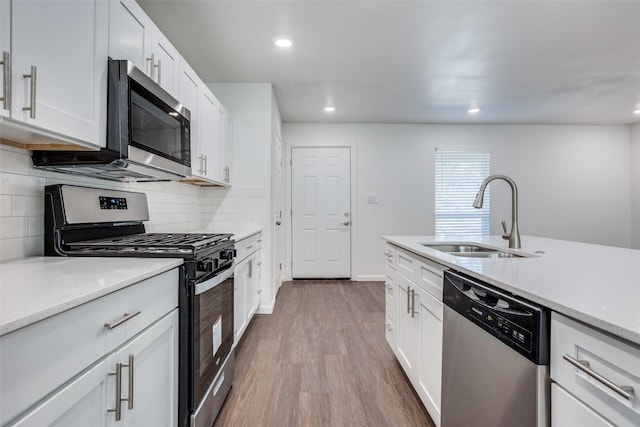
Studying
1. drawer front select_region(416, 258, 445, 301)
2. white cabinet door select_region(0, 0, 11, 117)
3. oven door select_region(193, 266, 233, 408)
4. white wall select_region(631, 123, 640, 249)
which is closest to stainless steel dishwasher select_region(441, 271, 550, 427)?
drawer front select_region(416, 258, 445, 301)

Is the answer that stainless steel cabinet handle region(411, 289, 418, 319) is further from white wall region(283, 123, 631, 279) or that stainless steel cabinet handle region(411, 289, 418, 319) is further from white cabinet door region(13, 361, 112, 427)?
white wall region(283, 123, 631, 279)

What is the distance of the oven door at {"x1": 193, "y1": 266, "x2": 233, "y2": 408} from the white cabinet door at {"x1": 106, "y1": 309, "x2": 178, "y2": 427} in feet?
0.32

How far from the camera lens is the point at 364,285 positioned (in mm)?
4621

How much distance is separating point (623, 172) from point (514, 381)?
5993 mm

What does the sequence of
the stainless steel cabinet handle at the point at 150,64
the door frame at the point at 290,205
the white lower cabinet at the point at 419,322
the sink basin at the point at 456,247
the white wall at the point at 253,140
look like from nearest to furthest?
the white lower cabinet at the point at 419,322
the stainless steel cabinet handle at the point at 150,64
the sink basin at the point at 456,247
the white wall at the point at 253,140
the door frame at the point at 290,205

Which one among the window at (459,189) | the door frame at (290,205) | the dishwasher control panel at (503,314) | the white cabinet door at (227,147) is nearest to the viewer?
the dishwasher control panel at (503,314)

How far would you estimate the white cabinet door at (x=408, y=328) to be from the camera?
1764 millimetres

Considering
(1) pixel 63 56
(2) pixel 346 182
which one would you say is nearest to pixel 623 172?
(2) pixel 346 182

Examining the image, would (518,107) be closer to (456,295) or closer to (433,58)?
(433,58)

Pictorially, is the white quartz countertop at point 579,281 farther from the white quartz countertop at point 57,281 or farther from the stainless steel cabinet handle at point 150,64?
the stainless steel cabinet handle at point 150,64

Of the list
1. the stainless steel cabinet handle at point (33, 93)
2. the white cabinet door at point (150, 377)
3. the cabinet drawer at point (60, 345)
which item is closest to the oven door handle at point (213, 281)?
the white cabinet door at point (150, 377)

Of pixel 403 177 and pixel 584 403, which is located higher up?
pixel 403 177

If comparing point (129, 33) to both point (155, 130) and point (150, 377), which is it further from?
point (150, 377)

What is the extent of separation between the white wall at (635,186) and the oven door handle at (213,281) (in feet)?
20.2
